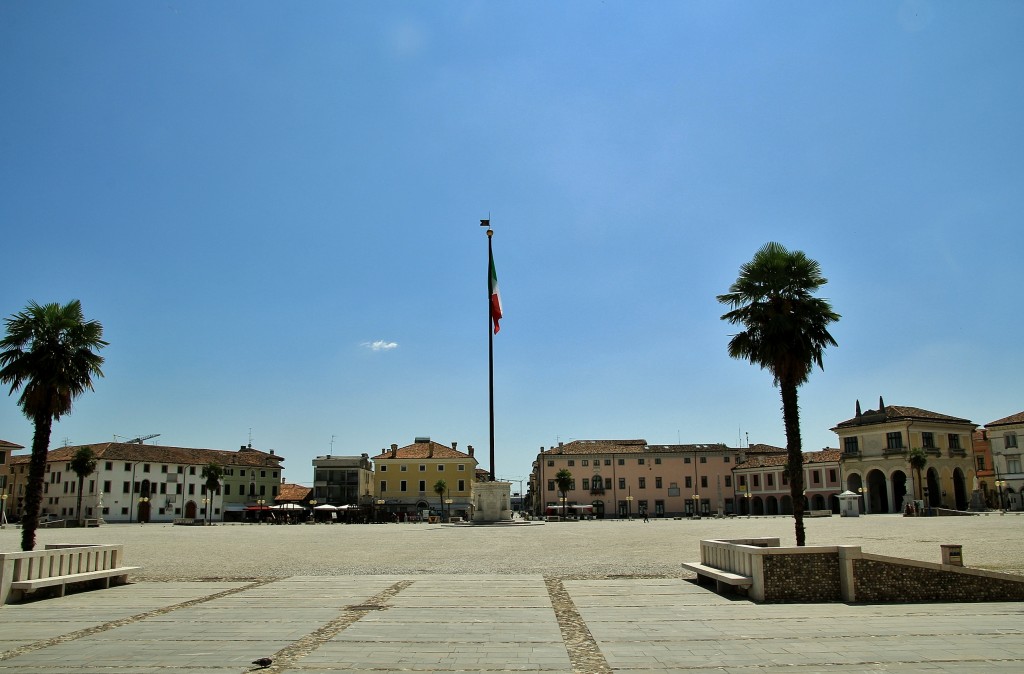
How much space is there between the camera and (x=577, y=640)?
8844mm

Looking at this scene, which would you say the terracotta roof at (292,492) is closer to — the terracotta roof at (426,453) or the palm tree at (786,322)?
the terracotta roof at (426,453)

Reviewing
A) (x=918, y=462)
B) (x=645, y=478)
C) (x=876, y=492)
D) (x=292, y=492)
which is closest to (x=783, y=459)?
(x=876, y=492)

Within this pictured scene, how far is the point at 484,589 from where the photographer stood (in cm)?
1381

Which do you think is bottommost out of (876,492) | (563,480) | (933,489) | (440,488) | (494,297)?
(876,492)

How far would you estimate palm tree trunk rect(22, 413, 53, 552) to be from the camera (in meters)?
15.4

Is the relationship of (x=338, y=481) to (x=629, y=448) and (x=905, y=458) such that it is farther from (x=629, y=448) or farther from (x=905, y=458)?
(x=905, y=458)

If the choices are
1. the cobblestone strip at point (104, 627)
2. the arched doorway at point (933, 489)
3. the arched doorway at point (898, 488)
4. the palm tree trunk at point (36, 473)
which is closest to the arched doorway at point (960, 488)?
the arched doorway at point (933, 489)

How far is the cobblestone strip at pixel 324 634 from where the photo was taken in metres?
7.62

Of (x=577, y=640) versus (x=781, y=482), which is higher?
(x=781, y=482)

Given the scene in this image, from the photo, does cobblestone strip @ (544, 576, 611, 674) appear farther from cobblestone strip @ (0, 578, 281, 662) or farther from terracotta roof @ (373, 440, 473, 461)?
terracotta roof @ (373, 440, 473, 461)

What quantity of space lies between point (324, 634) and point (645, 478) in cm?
9116

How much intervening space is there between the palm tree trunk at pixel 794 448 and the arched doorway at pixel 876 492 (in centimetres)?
7266

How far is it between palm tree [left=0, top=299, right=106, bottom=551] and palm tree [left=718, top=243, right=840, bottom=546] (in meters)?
15.7

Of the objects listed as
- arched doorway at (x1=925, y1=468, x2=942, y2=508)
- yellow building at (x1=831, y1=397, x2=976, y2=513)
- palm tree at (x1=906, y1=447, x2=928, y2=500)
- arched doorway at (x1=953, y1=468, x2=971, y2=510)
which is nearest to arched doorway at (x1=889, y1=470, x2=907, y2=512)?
yellow building at (x1=831, y1=397, x2=976, y2=513)
